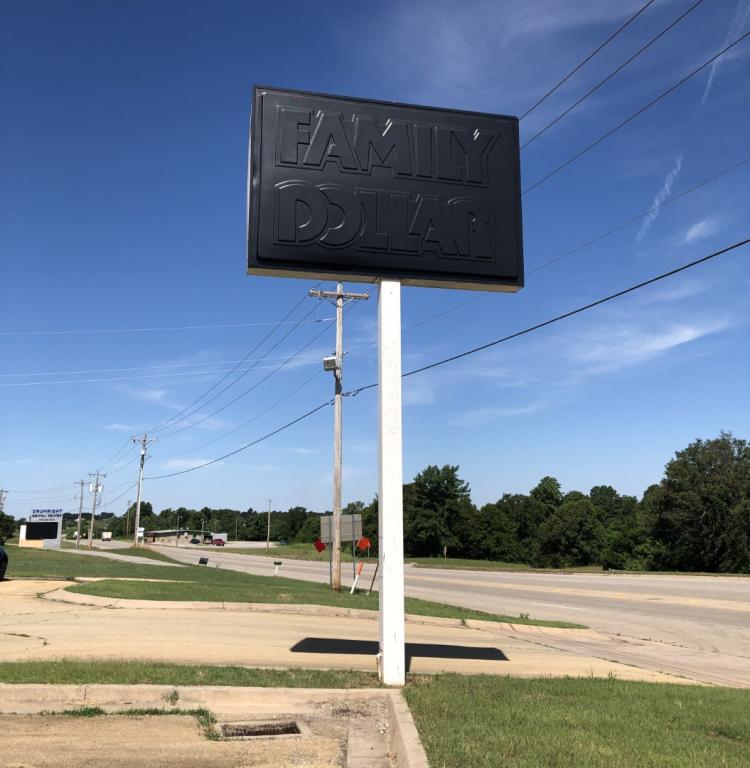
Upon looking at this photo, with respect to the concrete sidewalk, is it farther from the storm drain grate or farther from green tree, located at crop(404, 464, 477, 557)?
green tree, located at crop(404, 464, 477, 557)

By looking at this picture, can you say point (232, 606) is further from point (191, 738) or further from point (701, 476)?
point (701, 476)

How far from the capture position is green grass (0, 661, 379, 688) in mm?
6902

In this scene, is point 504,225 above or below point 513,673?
above

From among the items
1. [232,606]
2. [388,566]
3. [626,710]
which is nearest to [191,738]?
[388,566]

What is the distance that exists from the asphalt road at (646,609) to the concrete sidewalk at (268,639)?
1.22m

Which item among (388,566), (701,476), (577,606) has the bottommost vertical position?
(577,606)

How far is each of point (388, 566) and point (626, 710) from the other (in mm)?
2782

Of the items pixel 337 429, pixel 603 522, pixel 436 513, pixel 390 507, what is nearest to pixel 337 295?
pixel 337 429

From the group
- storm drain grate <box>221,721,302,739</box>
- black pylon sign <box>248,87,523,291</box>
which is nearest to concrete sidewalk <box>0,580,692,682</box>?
storm drain grate <box>221,721,302,739</box>

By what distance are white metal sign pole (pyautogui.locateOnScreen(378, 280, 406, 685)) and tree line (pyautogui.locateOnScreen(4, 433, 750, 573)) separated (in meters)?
39.5

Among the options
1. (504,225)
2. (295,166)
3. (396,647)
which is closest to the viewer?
(396,647)

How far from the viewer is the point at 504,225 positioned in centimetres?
925

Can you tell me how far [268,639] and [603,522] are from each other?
325 ft

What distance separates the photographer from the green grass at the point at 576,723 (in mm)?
4840
